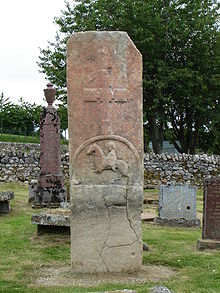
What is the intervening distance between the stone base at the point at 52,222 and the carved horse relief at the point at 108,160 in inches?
110

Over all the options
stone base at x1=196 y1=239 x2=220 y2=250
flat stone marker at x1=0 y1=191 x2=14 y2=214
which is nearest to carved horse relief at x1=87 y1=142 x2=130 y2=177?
stone base at x1=196 y1=239 x2=220 y2=250

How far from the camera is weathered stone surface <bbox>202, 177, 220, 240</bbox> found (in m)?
8.20

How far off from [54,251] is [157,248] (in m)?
1.72

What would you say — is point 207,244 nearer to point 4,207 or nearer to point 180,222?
point 180,222

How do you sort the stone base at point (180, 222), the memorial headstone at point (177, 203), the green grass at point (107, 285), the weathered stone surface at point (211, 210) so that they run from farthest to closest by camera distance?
the memorial headstone at point (177, 203) → the stone base at point (180, 222) → the weathered stone surface at point (211, 210) → the green grass at point (107, 285)

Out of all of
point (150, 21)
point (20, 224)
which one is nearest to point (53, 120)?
point (20, 224)

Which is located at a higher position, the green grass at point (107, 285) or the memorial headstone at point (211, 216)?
the memorial headstone at point (211, 216)

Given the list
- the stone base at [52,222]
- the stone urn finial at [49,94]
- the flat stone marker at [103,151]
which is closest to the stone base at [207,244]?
the flat stone marker at [103,151]

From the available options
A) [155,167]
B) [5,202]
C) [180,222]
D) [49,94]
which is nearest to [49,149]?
[49,94]

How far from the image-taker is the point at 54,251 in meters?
7.79

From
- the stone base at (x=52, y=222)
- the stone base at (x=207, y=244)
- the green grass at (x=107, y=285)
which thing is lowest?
the green grass at (x=107, y=285)

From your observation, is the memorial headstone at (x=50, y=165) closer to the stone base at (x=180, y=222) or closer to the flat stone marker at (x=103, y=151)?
the stone base at (x=180, y=222)

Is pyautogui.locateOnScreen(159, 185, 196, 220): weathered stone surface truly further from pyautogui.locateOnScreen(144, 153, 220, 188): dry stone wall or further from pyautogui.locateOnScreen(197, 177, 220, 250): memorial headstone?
pyautogui.locateOnScreen(144, 153, 220, 188): dry stone wall

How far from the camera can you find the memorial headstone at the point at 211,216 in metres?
8.04
